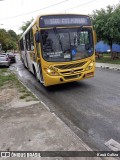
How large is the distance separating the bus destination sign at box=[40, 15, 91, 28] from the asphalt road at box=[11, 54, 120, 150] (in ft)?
9.78

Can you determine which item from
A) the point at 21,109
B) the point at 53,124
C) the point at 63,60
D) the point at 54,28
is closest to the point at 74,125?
the point at 53,124

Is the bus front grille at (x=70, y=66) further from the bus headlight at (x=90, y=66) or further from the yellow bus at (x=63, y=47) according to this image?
the bus headlight at (x=90, y=66)

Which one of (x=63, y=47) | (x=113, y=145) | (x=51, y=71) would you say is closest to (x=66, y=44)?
(x=63, y=47)

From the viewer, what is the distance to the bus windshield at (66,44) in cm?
884

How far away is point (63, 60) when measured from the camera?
29.4 ft

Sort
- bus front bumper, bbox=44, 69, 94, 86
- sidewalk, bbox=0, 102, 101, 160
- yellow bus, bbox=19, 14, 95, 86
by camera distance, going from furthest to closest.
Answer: bus front bumper, bbox=44, 69, 94, 86
yellow bus, bbox=19, 14, 95, 86
sidewalk, bbox=0, 102, 101, 160

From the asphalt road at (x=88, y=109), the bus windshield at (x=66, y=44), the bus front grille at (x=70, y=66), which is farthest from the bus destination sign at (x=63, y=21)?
the asphalt road at (x=88, y=109)

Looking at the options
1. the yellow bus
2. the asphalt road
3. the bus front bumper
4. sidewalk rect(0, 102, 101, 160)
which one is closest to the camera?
sidewalk rect(0, 102, 101, 160)

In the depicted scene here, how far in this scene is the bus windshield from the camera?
8845mm

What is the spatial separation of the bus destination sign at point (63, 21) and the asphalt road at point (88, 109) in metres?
2.98

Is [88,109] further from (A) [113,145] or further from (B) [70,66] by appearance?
(B) [70,66]

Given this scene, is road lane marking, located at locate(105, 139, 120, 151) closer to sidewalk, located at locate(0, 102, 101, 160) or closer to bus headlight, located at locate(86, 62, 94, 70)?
sidewalk, located at locate(0, 102, 101, 160)

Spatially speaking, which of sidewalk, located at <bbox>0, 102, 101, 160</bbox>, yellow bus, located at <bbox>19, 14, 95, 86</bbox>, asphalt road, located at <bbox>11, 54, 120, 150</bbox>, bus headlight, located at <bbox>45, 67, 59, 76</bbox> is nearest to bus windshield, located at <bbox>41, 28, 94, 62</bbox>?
yellow bus, located at <bbox>19, 14, 95, 86</bbox>

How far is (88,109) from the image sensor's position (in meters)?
6.54
